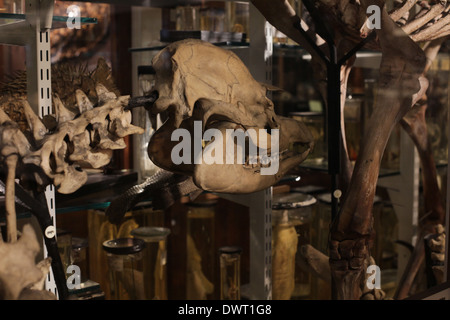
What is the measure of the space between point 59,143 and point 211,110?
22 cm

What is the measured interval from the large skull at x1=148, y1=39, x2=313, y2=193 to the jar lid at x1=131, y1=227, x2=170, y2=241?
521mm

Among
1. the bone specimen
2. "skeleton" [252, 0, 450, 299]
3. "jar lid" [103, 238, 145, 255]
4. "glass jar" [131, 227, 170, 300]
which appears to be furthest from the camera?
"glass jar" [131, 227, 170, 300]

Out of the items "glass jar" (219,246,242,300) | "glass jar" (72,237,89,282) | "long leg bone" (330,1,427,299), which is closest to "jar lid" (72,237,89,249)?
"glass jar" (72,237,89,282)

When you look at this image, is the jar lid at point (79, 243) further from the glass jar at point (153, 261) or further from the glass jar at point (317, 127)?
the glass jar at point (317, 127)

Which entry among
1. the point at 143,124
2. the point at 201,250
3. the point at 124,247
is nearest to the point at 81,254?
the point at 124,247

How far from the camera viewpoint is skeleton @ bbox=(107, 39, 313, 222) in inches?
32.5

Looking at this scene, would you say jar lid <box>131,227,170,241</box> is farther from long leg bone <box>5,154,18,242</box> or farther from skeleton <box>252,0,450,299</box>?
long leg bone <box>5,154,18,242</box>

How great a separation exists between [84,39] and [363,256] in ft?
3.04

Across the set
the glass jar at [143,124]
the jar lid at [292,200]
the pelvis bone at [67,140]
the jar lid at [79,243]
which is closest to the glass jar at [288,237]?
the jar lid at [292,200]

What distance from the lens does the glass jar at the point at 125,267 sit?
121 cm

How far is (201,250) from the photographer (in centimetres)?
170

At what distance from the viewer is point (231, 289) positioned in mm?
1476

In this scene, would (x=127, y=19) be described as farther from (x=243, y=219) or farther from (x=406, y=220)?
(x=406, y=220)

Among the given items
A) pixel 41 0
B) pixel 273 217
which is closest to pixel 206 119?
pixel 41 0
